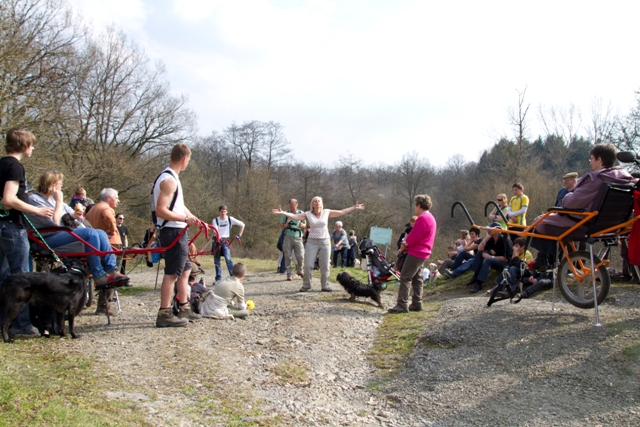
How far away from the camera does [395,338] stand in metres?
6.41

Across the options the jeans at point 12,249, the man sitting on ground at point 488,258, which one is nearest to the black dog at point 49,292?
the jeans at point 12,249

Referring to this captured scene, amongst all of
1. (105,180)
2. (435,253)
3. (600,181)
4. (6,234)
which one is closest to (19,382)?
(6,234)

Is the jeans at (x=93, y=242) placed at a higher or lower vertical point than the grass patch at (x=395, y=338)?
higher

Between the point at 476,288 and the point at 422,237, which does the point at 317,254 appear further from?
the point at 476,288

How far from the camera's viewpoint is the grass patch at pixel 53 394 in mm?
3043

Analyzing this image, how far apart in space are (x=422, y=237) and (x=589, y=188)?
2670 millimetres

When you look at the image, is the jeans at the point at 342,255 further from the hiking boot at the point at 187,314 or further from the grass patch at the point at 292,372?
the grass patch at the point at 292,372

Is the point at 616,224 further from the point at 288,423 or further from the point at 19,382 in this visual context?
the point at 19,382

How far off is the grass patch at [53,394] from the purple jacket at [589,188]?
4983mm

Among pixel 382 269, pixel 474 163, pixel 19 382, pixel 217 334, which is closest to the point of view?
pixel 19 382

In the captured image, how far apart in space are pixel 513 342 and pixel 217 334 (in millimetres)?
3393

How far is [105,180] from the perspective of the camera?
23.5 m

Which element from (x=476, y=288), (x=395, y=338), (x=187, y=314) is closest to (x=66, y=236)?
(x=187, y=314)

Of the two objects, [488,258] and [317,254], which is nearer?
[317,254]
